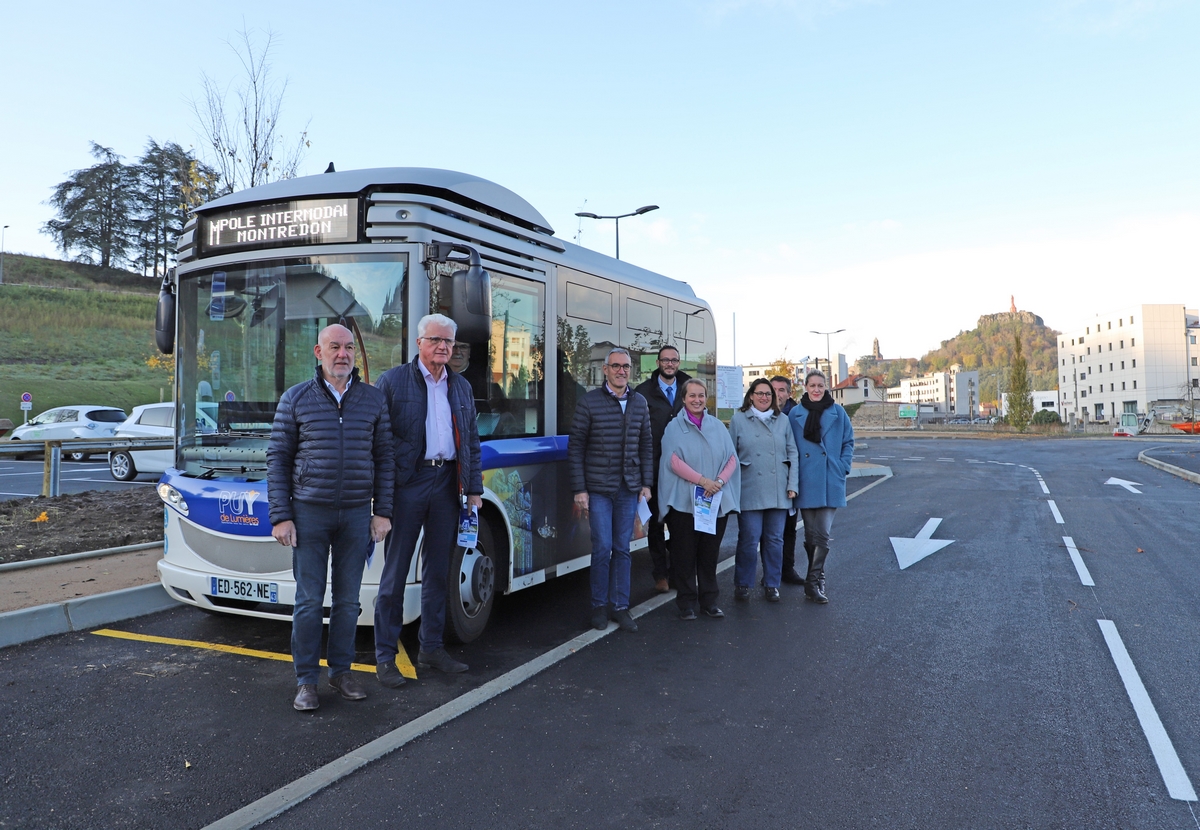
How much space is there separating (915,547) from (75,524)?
10270 mm

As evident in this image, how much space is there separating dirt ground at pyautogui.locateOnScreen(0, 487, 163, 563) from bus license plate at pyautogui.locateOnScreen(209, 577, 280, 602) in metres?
4.16

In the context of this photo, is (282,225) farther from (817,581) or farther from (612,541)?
(817,581)

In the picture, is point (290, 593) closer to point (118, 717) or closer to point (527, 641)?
point (118, 717)

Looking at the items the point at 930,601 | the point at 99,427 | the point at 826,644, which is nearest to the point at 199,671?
the point at 826,644

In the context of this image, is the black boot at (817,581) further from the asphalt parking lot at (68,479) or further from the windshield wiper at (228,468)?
the asphalt parking lot at (68,479)

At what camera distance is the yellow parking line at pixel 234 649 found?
5180 millimetres

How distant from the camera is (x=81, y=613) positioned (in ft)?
19.9

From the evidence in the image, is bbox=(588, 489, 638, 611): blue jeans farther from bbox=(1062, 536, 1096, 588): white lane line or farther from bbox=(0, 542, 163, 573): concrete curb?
bbox=(0, 542, 163, 573): concrete curb

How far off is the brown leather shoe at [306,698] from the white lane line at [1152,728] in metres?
4.04

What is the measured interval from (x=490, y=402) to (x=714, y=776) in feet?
9.74

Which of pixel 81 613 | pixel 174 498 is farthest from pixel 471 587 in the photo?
pixel 81 613

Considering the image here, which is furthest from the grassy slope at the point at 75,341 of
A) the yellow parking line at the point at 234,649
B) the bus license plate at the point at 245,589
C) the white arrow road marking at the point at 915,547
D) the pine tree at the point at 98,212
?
the bus license plate at the point at 245,589

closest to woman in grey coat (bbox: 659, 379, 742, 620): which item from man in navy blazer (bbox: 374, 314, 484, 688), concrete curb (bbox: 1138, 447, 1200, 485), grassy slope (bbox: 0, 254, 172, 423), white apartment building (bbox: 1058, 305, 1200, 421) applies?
man in navy blazer (bbox: 374, 314, 484, 688)

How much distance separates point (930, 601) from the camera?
284 inches
